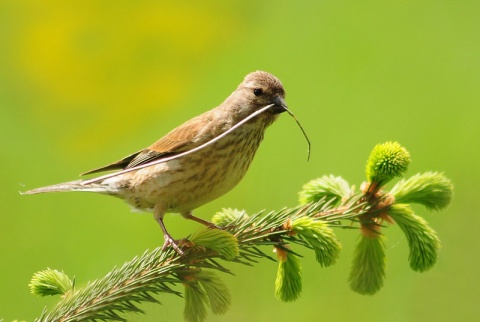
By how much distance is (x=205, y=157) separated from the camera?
2826 mm

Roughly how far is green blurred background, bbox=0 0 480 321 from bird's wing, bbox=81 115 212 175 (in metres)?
0.82

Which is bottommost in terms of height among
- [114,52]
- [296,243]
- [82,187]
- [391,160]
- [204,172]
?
[296,243]

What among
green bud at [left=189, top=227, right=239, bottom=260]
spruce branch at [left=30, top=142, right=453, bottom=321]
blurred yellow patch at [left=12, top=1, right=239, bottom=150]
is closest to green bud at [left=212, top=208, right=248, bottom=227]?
spruce branch at [left=30, top=142, right=453, bottom=321]

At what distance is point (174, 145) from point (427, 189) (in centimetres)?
113

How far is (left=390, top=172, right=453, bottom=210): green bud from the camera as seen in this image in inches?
86.0

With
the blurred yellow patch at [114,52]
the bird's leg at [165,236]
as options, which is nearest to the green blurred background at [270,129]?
the blurred yellow patch at [114,52]

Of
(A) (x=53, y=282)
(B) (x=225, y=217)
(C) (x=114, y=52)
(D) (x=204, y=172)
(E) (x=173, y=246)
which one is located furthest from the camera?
(C) (x=114, y=52)

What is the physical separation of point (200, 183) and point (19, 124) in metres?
3.65

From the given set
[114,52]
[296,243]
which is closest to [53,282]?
[296,243]

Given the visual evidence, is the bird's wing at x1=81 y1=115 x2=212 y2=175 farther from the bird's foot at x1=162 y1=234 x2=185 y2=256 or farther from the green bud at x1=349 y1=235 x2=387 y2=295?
the green bud at x1=349 y1=235 x2=387 y2=295

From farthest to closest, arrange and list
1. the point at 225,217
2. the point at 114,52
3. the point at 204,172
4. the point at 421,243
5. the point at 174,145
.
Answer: the point at 114,52 < the point at 174,145 < the point at 204,172 < the point at 225,217 < the point at 421,243

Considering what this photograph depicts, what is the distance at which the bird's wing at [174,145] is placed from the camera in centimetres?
296

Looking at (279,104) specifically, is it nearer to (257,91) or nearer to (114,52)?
(257,91)

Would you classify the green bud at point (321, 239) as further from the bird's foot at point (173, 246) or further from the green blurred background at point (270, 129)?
the green blurred background at point (270, 129)
